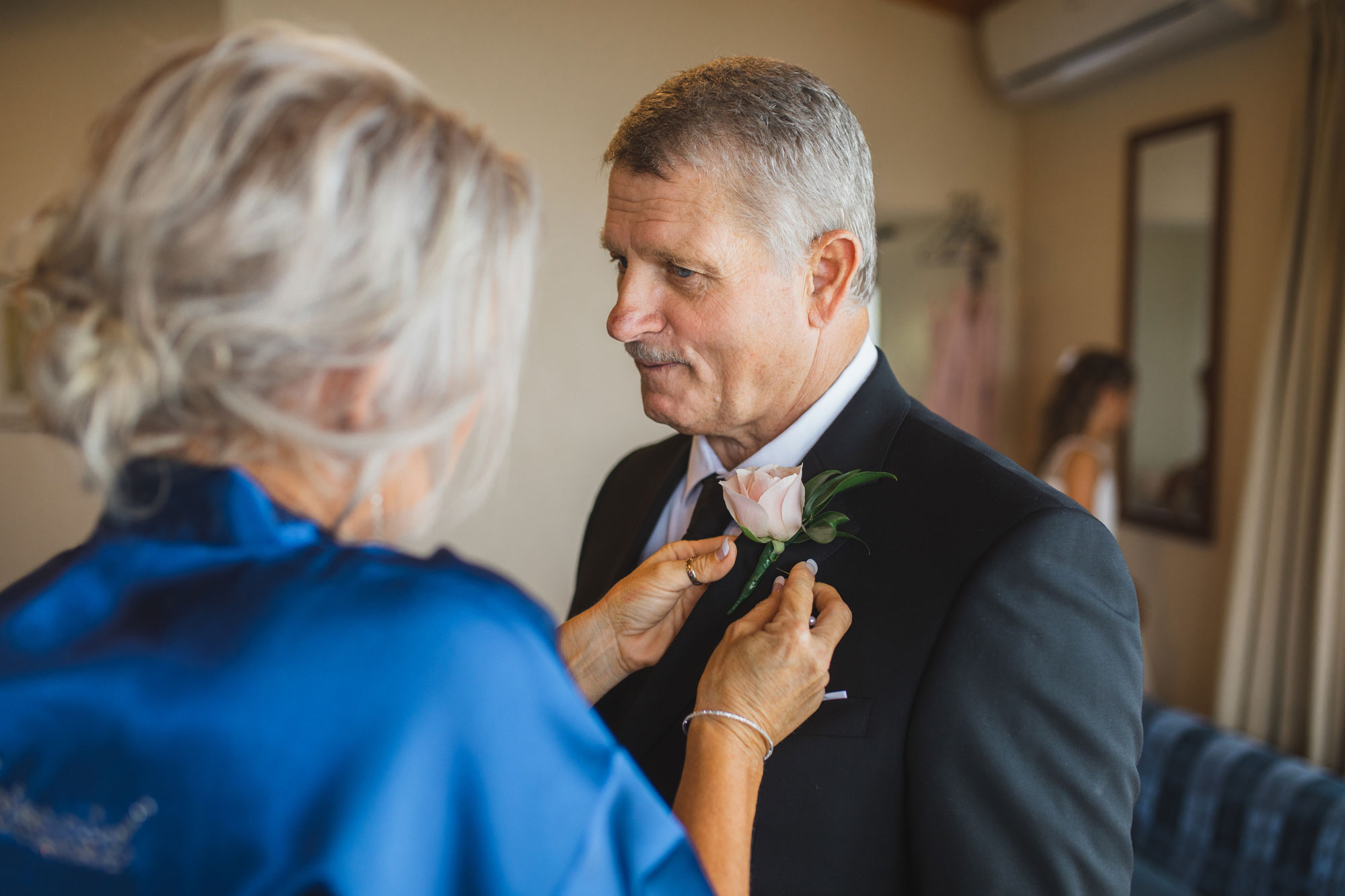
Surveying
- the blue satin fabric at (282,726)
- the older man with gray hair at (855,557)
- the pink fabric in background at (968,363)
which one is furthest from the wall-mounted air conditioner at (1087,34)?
the blue satin fabric at (282,726)

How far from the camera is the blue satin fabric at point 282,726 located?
541mm

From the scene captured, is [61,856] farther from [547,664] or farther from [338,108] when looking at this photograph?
[338,108]

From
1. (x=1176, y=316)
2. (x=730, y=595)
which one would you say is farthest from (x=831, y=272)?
(x=1176, y=316)

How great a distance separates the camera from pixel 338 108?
0.59 m

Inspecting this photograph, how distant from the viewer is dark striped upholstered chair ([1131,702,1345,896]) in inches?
87.4

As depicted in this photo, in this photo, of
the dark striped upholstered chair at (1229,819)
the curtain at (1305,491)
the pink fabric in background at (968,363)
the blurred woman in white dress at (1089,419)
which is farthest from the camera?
the pink fabric in background at (968,363)

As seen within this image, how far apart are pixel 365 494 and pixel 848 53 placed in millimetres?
3399

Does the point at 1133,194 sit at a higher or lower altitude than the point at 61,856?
higher

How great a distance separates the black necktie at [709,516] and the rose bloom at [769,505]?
120 millimetres

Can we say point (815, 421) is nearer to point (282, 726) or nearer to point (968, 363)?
point (282, 726)

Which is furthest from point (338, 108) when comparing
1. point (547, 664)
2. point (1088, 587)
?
point (1088, 587)

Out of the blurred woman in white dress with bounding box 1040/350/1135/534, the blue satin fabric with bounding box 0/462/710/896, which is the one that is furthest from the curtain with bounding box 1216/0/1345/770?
the blue satin fabric with bounding box 0/462/710/896

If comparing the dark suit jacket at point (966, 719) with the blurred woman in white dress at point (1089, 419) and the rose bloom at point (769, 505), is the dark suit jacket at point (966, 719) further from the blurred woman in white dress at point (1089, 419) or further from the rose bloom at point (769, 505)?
the blurred woman in white dress at point (1089, 419)

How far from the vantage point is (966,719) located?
950mm
